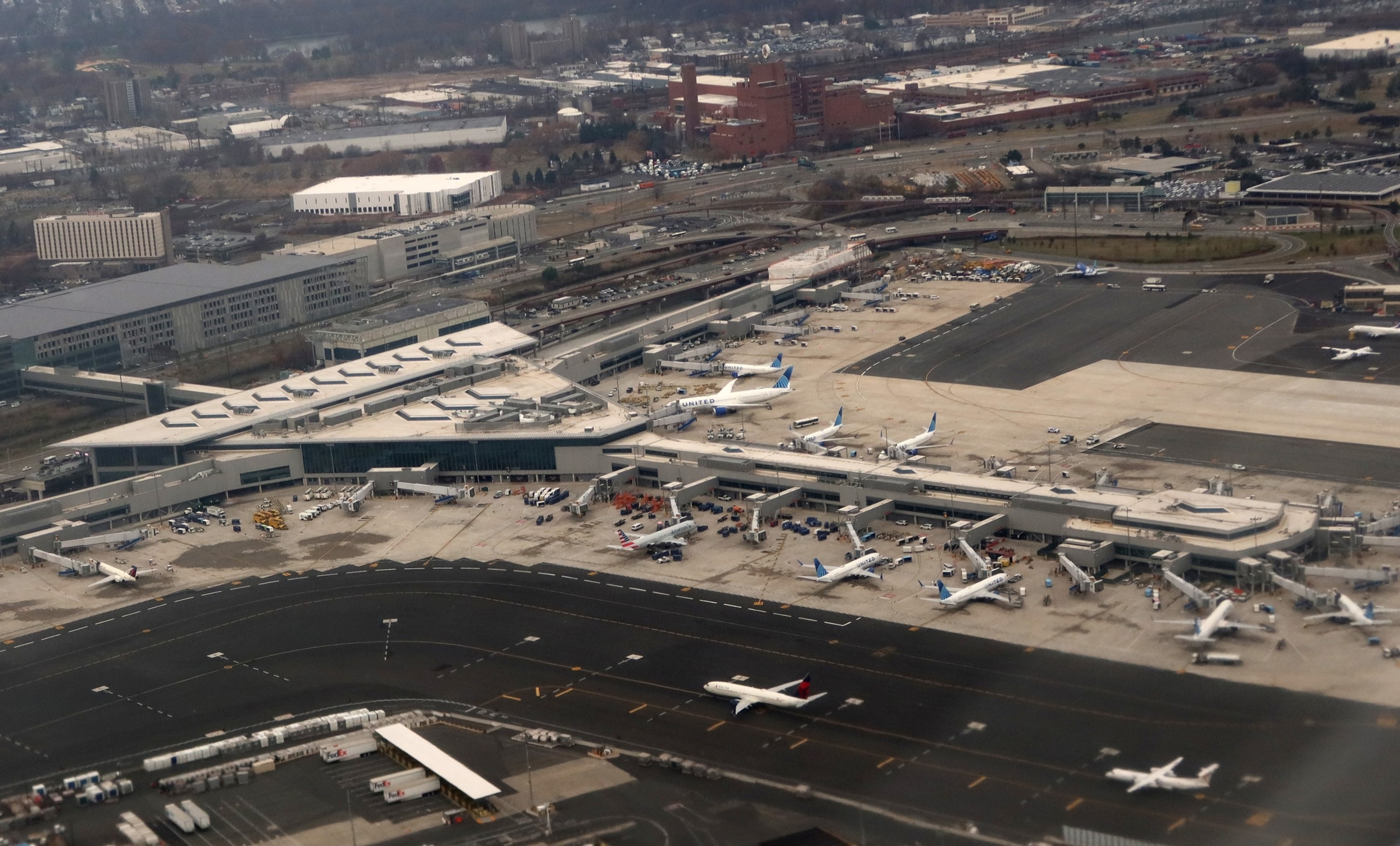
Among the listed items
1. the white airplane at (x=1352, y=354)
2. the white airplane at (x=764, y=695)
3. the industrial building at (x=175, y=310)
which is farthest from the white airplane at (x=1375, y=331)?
the industrial building at (x=175, y=310)

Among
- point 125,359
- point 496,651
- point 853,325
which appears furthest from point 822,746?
point 125,359

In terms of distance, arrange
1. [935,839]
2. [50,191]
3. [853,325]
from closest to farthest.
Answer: [935,839] < [853,325] < [50,191]

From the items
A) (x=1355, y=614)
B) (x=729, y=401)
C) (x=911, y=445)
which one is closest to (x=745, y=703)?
(x=1355, y=614)

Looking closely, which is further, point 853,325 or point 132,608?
point 853,325

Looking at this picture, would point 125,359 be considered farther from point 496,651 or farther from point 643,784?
point 643,784

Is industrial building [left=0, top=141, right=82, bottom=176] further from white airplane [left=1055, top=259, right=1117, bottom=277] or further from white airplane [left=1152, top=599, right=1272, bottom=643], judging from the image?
white airplane [left=1152, top=599, right=1272, bottom=643]

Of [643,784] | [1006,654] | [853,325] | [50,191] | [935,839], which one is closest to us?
[935,839]
